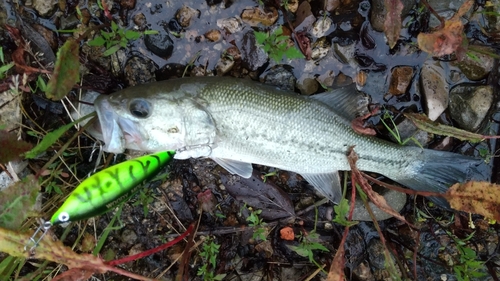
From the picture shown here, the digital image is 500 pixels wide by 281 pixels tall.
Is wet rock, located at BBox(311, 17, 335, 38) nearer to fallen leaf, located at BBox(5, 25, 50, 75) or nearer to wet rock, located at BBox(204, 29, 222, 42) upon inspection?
wet rock, located at BBox(204, 29, 222, 42)

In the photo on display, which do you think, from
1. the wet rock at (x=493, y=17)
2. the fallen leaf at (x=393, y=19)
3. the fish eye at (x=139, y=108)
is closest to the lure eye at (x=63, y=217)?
the fish eye at (x=139, y=108)

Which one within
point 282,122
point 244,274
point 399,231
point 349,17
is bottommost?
point 244,274

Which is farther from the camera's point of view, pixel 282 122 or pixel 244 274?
pixel 244 274

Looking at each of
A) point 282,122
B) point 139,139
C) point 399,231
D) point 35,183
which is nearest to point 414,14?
point 282,122

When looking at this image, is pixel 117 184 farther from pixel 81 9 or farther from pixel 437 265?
pixel 437 265

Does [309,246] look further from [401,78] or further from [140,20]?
[140,20]
